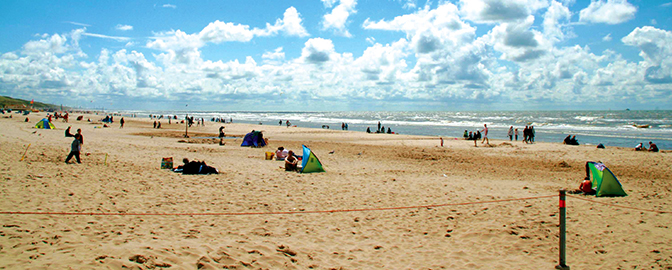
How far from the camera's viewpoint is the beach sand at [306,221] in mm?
4965

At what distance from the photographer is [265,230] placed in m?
6.32

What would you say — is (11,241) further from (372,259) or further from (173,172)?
(173,172)

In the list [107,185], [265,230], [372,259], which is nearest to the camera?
[372,259]

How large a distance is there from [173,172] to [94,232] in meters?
6.15

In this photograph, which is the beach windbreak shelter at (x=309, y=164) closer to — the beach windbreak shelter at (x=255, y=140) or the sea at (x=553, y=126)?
the beach windbreak shelter at (x=255, y=140)

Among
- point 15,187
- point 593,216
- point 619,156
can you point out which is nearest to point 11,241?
point 15,187

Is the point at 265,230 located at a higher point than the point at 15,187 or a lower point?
lower

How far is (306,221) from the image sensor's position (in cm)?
702

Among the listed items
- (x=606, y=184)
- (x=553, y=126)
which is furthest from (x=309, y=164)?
(x=553, y=126)

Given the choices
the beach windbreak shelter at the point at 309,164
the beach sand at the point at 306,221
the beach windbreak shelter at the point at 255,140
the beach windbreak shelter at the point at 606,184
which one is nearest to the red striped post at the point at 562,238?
the beach sand at the point at 306,221

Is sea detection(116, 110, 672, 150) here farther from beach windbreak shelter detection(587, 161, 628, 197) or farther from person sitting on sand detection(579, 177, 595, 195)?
person sitting on sand detection(579, 177, 595, 195)

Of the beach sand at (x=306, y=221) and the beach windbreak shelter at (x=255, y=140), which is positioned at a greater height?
the beach windbreak shelter at (x=255, y=140)

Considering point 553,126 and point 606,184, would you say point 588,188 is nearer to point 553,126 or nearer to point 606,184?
point 606,184

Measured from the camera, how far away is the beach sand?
16.3 feet
